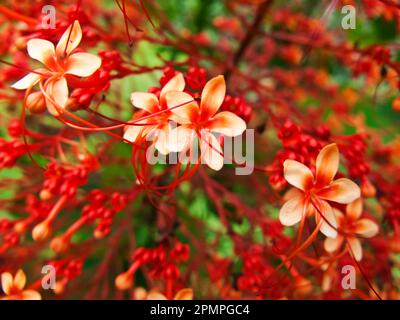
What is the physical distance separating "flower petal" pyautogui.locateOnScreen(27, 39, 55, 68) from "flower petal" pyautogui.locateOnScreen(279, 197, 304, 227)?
45 cm

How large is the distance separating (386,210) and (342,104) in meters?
0.69

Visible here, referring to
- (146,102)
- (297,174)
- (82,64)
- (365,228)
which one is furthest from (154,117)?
(365,228)

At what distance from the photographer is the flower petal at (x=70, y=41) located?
789 mm

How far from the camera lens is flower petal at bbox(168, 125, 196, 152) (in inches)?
30.0

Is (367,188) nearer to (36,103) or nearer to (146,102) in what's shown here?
(146,102)

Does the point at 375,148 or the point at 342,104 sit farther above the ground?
the point at 342,104

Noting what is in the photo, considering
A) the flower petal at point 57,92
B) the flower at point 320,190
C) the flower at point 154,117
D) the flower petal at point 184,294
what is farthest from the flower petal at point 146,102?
the flower petal at point 184,294

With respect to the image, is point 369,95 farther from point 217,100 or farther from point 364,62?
point 217,100

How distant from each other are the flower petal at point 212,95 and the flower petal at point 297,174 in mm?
146

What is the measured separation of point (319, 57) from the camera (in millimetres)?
1958

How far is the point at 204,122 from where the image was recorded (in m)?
0.79

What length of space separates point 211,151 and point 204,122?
51mm

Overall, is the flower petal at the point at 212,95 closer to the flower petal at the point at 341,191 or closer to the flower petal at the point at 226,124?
the flower petal at the point at 226,124
